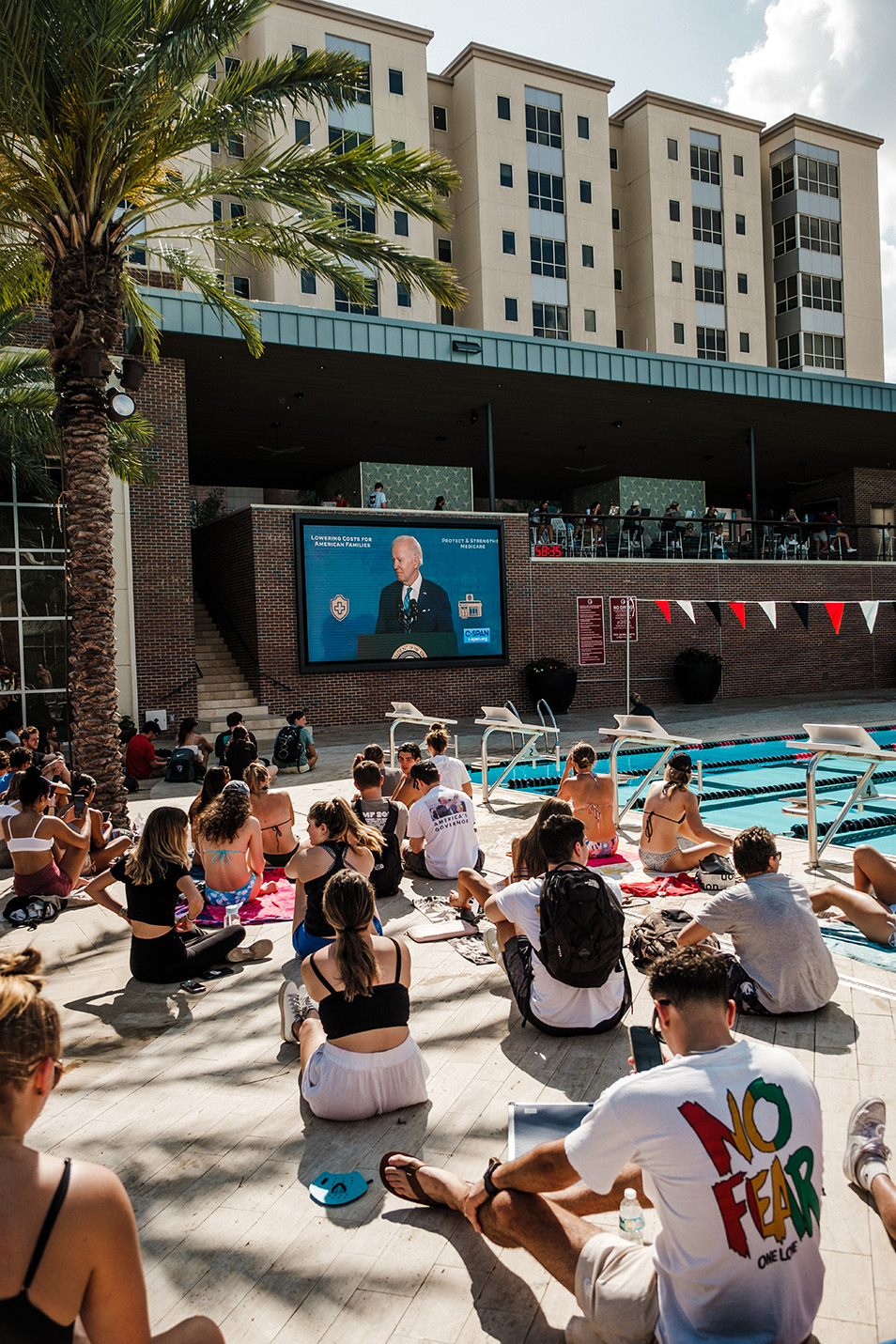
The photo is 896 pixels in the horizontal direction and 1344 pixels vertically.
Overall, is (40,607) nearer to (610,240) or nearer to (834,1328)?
(834,1328)

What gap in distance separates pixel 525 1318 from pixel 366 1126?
1207 millimetres

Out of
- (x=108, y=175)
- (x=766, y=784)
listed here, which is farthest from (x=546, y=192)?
(x=108, y=175)

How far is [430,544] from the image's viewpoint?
2048cm

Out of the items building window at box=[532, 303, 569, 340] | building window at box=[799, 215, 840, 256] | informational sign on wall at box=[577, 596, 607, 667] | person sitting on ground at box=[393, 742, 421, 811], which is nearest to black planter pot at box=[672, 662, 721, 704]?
informational sign on wall at box=[577, 596, 607, 667]

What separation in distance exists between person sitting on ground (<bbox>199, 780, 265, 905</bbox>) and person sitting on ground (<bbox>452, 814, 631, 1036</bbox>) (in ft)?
8.89

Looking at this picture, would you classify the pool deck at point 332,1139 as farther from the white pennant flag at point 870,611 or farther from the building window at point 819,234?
the building window at point 819,234

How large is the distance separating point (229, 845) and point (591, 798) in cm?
316

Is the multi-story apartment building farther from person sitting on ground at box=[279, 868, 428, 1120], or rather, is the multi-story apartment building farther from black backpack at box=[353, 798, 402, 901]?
person sitting on ground at box=[279, 868, 428, 1120]

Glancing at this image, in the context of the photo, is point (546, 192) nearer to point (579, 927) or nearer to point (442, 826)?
point (442, 826)

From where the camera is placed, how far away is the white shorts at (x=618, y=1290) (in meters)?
2.27

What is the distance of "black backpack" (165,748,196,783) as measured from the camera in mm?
12914

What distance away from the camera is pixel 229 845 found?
21.6ft

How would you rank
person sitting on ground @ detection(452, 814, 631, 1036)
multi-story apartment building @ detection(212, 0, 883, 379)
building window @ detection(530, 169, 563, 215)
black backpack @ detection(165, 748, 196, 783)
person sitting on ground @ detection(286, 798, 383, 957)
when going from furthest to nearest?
building window @ detection(530, 169, 563, 215)
multi-story apartment building @ detection(212, 0, 883, 379)
black backpack @ detection(165, 748, 196, 783)
person sitting on ground @ detection(286, 798, 383, 957)
person sitting on ground @ detection(452, 814, 631, 1036)

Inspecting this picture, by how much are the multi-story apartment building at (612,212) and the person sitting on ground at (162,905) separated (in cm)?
3319
